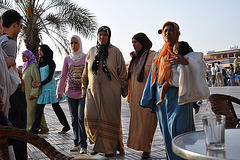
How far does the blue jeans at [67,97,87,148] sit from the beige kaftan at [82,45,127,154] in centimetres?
22

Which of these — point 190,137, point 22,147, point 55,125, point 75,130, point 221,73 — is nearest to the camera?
point 190,137

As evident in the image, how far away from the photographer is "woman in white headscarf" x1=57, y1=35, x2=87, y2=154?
14.5 ft

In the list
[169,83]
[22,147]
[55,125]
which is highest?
[169,83]

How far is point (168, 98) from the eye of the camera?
308 centimetres

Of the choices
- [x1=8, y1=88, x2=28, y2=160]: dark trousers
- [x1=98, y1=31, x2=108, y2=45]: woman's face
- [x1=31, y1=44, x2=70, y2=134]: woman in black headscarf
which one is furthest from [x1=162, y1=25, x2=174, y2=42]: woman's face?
[x1=31, y1=44, x2=70, y2=134]: woman in black headscarf

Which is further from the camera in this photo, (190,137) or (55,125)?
(55,125)

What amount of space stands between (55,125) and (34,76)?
1788 millimetres

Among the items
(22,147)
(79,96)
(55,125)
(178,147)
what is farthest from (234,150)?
(55,125)

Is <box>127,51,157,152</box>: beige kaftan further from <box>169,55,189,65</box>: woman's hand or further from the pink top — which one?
<box>169,55,189,65</box>: woman's hand

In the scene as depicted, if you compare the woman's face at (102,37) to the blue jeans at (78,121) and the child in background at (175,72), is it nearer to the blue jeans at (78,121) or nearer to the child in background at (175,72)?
the blue jeans at (78,121)

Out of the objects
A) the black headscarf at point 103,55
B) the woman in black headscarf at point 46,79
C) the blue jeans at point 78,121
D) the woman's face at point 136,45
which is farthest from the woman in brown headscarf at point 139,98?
the woman in black headscarf at point 46,79

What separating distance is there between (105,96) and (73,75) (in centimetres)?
83

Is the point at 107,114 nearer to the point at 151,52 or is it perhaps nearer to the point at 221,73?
the point at 151,52

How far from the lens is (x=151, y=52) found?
4.37 metres
